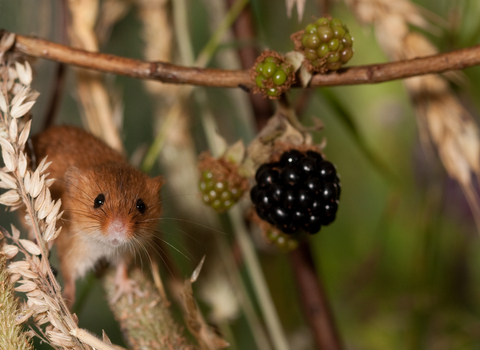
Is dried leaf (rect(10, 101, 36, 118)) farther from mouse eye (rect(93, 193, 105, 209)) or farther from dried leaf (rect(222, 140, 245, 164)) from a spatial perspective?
dried leaf (rect(222, 140, 245, 164))

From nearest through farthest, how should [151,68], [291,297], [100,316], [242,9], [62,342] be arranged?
[62,342] < [151,68] < [242,9] < [100,316] < [291,297]

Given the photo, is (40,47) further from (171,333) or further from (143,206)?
(171,333)

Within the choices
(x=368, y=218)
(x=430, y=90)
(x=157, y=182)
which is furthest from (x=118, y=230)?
(x=368, y=218)

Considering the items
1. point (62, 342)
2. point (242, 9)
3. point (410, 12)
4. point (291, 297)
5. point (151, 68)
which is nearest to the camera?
point (62, 342)

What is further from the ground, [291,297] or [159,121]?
[159,121]

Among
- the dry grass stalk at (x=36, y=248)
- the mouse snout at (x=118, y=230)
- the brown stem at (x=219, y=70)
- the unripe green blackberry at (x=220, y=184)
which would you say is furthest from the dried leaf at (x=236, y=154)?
the dry grass stalk at (x=36, y=248)

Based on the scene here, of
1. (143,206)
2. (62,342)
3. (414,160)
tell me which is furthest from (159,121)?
(414,160)

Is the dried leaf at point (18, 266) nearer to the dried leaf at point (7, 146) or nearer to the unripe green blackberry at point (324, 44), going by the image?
the dried leaf at point (7, 146)
